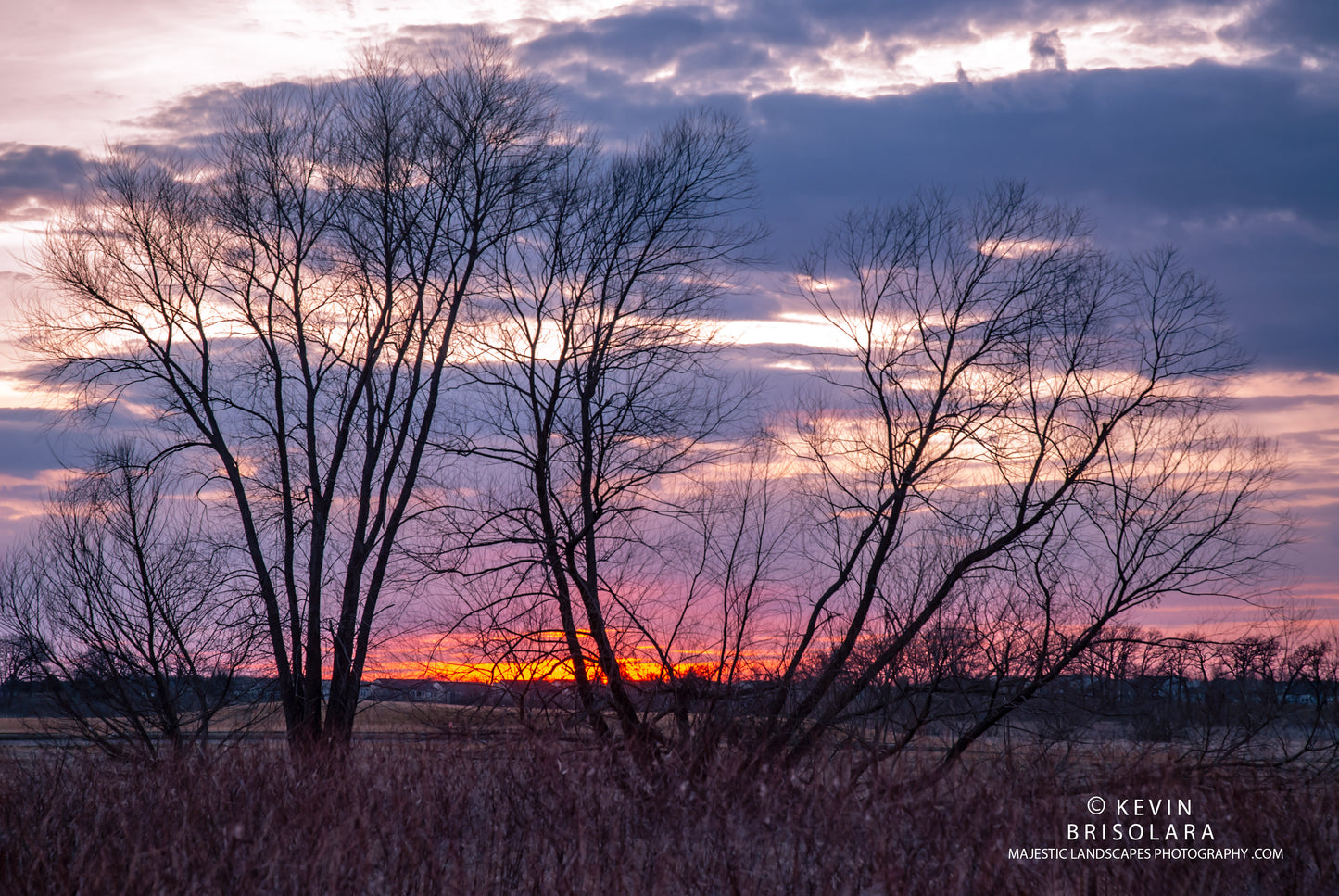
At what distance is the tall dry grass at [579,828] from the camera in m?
6.13

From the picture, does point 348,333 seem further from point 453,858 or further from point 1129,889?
point 1129,889

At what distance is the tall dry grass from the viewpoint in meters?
6.13

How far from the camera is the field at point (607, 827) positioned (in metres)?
6.14

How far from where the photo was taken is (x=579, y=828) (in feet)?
21.9

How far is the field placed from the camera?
614 centimetres

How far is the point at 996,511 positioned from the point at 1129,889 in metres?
7.50

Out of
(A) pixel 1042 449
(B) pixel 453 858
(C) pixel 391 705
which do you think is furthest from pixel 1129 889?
(C) pixel 391 705

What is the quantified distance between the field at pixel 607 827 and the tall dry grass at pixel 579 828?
0.08ft

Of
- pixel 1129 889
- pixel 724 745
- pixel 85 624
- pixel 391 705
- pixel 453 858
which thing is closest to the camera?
pixel 1129 889

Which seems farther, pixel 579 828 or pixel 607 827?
pixel 607 827

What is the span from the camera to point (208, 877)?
18.8ft

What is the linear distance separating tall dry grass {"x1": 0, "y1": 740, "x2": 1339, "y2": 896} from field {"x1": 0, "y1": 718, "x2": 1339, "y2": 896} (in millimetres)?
25

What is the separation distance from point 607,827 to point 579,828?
91cm

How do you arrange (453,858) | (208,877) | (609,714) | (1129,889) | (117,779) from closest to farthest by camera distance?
(208,877) → (1129,889) → (453,858) → (117,779) → (609,714)
